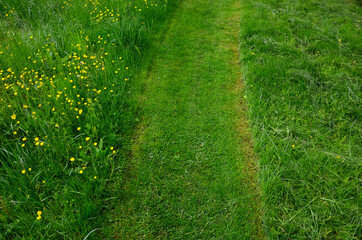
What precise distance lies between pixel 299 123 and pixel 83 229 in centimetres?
265

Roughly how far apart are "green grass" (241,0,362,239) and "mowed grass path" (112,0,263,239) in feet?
0.76

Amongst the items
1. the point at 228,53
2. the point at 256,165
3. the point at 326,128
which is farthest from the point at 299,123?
the point at 228,53

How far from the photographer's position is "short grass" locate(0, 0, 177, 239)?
2105 millimetres

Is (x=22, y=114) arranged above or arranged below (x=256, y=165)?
above

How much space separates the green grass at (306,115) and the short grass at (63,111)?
1722 mm

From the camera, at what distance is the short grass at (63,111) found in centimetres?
211

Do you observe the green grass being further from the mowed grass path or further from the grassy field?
the mowed grass path

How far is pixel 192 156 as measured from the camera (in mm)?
2760

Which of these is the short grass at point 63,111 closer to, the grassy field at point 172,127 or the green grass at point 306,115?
the grassy field at point 172,127

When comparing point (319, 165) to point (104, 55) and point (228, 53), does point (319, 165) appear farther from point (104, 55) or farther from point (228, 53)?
point (104, 55)

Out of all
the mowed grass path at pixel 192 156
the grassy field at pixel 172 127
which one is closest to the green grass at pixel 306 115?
the grassy field at pixel 172 127

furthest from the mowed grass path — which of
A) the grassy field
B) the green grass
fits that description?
the green grass

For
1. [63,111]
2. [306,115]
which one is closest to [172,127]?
[63,111]

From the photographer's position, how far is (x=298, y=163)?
8.17ft
